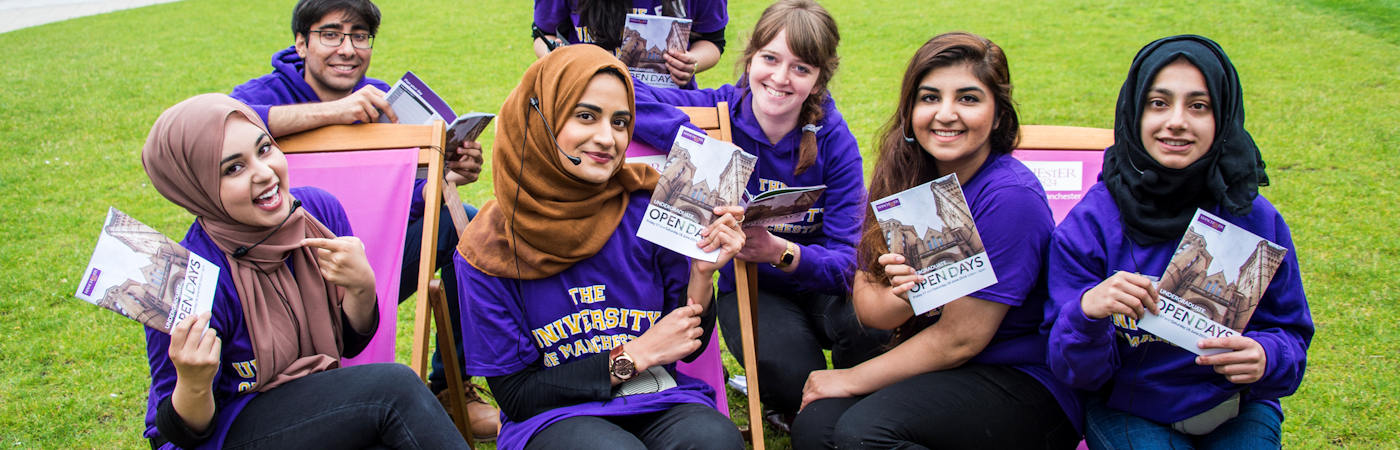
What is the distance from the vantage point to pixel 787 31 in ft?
10.6

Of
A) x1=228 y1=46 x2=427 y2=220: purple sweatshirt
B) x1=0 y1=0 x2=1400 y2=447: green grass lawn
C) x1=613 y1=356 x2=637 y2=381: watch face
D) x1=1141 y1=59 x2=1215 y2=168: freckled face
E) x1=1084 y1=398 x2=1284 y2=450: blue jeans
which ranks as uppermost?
x1=1141 y1=59 x2=1215 y2=168: freckled face

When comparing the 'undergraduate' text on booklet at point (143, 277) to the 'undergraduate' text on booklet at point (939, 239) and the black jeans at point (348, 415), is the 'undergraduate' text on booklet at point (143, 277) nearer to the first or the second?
the black jeans at point (348, 415)

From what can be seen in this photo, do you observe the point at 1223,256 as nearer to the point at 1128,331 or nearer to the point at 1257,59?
the point at 1128,331

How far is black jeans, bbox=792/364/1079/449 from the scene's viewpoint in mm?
2533

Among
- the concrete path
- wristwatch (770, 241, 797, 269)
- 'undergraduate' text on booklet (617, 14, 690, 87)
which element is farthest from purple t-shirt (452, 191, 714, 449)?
the concrete path

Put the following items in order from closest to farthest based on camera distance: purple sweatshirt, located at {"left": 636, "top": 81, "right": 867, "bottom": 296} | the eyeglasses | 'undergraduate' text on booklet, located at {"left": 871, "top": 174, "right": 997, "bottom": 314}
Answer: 1. 'undergraduate' text on booklet, located at {"left": 871, "top": 174, "right": 997, "bottom": 314}
2. purple sweatshirt, located at {"left": 636, "top": 81, "right": 867, "bottom": 296}
3. the eyeglasses

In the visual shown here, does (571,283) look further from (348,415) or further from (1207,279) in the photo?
(1207,279)

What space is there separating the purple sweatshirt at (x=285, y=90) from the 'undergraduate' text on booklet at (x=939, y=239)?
1780 millimetres

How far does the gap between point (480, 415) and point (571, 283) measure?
3.95ft

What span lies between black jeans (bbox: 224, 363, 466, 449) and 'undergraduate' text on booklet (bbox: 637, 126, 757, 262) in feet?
2.40

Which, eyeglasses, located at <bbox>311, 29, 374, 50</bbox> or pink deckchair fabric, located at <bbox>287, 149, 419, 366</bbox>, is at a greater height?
eyeglasses, located at <bbox>311, 29, 374, 50</bbox>

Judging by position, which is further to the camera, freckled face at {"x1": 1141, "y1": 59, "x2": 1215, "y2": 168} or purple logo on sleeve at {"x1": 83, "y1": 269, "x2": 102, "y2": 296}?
freckled face at {"x1": 1141, "y1": 59, "x2": 1215, "y2": 168}

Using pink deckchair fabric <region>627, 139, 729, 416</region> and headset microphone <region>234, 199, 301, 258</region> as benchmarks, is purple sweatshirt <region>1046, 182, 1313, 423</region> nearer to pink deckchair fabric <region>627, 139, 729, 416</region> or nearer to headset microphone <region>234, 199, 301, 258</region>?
pink deckchair fabric <region>627, 139, 729, 416</region>

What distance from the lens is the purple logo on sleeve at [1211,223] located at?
219 centimetres
